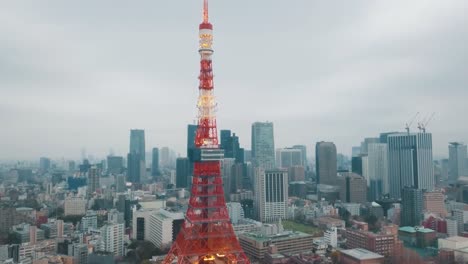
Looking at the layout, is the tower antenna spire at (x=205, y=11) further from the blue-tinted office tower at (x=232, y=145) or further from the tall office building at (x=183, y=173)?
the blue-tinted office tower at (x=232, y=145)

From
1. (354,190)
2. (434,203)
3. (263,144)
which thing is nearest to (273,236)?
(434,203)

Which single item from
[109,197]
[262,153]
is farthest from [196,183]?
[262,153]

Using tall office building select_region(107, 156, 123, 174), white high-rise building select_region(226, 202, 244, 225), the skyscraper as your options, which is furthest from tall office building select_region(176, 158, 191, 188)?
the skyscraper

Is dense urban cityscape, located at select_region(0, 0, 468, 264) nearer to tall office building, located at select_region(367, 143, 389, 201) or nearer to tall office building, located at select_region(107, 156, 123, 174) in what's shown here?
tall office building, located at select_region(367, 143, 389, 201)

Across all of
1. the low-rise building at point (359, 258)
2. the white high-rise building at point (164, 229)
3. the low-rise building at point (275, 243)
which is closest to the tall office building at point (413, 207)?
the low-rise building at point (275, 243)

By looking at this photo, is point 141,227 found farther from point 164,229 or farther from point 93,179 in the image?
point 93,179

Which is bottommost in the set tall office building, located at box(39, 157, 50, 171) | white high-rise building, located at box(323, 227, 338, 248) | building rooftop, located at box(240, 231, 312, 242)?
white high-rise building, located at box(323, 227, 338, 248)

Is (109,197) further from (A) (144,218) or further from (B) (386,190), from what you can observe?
(B) (386,190)
